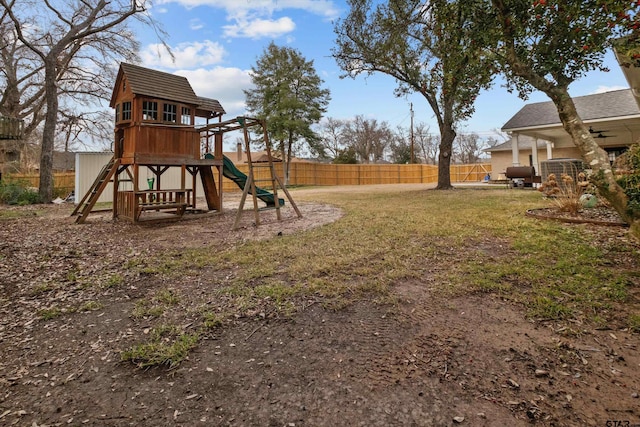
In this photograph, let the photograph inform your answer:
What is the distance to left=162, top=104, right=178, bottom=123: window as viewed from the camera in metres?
7.65

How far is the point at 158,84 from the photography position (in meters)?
7.66

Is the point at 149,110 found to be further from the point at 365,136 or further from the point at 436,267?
the point at 365,136

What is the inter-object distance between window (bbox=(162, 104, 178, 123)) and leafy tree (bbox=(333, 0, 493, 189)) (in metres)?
5.96

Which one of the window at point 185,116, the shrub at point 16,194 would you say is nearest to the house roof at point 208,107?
the window at point 185,116

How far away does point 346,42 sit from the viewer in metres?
12.7

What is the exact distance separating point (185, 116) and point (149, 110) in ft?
2.84

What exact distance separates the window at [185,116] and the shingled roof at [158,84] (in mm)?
232

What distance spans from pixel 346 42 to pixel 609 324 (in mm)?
13050

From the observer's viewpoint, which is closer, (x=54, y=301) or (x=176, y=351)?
(x=176, y=351)

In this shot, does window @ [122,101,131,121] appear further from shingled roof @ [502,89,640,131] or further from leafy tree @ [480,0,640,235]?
shingled roof @ [502,89,640,131]

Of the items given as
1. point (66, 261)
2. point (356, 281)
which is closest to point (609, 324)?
point (356, 281)

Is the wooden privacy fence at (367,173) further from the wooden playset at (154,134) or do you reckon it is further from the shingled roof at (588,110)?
the wooden playset at (154,134)

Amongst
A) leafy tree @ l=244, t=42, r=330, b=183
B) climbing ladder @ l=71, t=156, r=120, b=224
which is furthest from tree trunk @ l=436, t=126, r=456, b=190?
climbing ladder @ l=71, t=156, r=120, b=224

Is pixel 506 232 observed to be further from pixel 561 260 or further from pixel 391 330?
pixel 391 330
